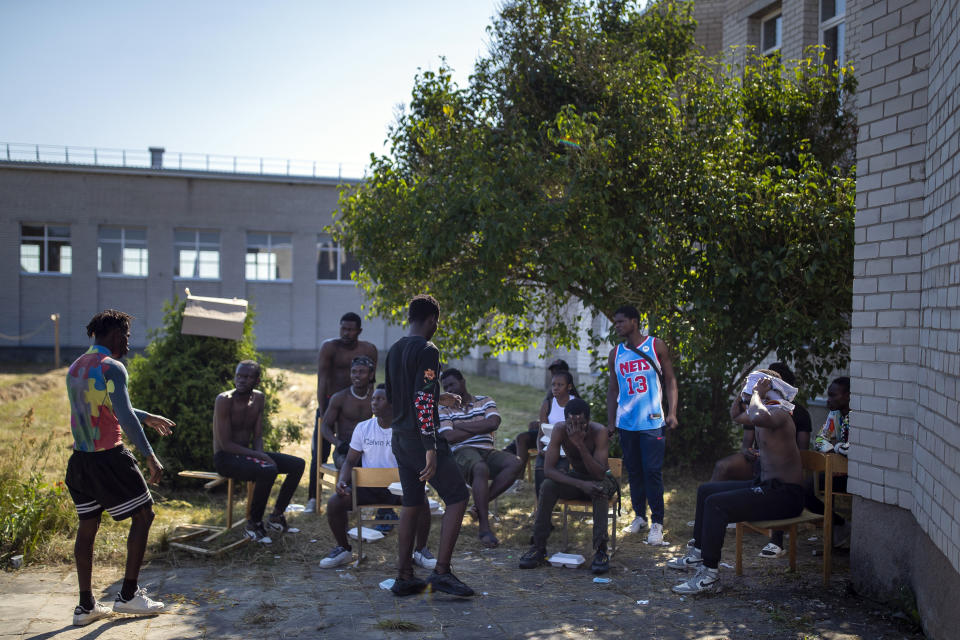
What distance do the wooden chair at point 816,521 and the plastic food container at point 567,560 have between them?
1.15m

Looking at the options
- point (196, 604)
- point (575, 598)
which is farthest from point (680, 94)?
point (196, 604)

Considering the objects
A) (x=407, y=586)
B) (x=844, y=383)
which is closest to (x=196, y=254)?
(x=407, y=586)

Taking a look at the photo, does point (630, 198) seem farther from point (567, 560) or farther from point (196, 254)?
point (196, 254)

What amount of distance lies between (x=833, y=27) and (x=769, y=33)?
5.98ft

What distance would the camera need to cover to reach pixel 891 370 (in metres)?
5.15

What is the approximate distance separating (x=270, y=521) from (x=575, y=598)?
9.50 feet

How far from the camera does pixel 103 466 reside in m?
4.78

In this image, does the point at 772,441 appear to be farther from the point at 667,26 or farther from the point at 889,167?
the point at 667,26

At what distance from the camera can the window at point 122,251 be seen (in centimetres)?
2925

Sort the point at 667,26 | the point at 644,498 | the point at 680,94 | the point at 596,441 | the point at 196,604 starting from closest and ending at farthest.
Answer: the point at 196,604 → the point at 596,441 → the point at 644,498 → the point at 680,94 → the point at 667,26

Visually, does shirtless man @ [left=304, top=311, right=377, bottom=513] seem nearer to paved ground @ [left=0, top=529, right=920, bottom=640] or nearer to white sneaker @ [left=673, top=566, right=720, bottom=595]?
paved ground @ [left=0, top=529, right=920, bottom=640]

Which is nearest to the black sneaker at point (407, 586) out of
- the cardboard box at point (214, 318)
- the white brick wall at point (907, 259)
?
the white brick wall at point (907, 259)

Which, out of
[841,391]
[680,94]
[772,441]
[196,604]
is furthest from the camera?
[680,94]

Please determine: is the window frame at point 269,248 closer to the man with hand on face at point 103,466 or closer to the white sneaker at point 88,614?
the man with hand on face at point 103,466
